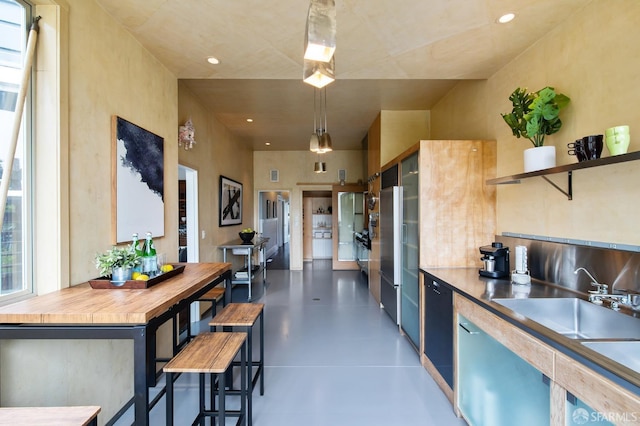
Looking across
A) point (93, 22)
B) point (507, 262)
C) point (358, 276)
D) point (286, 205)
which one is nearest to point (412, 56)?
point (507, 262)

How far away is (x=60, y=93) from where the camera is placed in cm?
161

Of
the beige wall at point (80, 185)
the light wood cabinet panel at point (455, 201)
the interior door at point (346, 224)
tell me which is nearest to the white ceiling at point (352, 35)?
the beige wall at point (80, 185)

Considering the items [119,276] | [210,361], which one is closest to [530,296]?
[210,361]

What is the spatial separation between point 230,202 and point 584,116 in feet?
15.9

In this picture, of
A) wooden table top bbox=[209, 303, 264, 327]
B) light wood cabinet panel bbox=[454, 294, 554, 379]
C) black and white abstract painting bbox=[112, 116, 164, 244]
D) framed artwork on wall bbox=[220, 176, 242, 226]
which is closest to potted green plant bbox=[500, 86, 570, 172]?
light wood cabinet panel bbox=[454, 294, 554, 379]

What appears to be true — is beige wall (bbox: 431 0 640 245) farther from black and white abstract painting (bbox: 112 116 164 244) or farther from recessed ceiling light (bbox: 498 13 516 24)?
black and white abstract painting (bbox: 112 116 164 244)

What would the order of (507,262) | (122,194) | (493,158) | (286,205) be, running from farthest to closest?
(286,205) < (493,158) < (507,262) < (122,194)

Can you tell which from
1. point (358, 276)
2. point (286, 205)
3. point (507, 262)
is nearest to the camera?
point (507, 262)

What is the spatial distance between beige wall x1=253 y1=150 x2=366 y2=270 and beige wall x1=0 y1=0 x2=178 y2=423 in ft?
16.6

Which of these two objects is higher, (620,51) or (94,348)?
(620,51)

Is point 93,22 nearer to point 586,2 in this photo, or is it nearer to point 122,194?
point 122,194

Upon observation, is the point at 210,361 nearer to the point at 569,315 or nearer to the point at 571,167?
the point at 569,315

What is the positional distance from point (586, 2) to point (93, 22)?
313cm

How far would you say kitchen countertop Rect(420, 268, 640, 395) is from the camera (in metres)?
0.93
